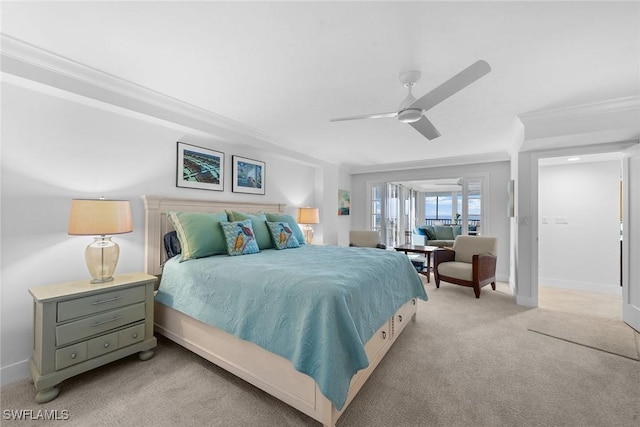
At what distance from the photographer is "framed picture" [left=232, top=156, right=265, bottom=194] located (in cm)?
380

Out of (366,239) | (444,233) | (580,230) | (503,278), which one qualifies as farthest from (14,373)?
(444,233)

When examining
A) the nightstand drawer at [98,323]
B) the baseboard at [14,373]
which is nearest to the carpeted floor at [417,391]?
the baseboard at [14,373]

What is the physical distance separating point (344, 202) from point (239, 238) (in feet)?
13.3

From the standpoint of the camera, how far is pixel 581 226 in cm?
429

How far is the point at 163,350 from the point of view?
2.41 meters

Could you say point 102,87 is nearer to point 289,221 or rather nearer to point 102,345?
point 102,345

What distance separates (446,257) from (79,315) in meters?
4.67

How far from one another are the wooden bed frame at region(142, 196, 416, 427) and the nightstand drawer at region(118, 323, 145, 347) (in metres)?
0.26

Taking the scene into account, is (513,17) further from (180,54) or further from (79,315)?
(79,315)

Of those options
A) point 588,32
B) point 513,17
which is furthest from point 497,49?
point 588,32

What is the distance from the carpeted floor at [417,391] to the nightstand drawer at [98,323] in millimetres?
360

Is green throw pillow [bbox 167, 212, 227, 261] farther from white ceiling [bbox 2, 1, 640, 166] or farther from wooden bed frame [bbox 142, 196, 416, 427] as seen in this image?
white ceiling [bbox 2, 1, 640, 166]

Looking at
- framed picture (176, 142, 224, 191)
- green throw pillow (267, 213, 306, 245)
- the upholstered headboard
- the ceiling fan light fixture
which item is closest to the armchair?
green throw pillow (267, 213, 306, 245)

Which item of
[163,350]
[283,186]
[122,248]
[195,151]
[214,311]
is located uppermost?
[195,151]
